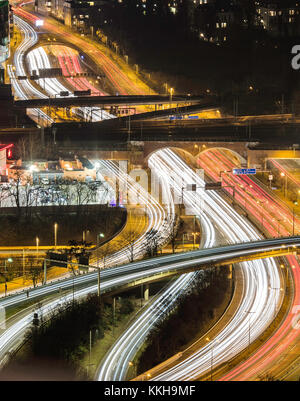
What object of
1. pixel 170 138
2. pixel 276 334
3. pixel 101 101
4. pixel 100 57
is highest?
pixel 100 57

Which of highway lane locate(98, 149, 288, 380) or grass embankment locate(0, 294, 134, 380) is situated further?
highway lane locate(98, 149, 288, 380)

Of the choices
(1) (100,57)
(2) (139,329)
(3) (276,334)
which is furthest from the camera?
(1) (100,57)

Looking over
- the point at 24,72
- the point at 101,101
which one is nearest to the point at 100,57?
the point at 24,72

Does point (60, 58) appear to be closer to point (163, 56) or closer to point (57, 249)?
point (163, 56)

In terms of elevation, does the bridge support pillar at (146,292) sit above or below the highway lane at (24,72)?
below

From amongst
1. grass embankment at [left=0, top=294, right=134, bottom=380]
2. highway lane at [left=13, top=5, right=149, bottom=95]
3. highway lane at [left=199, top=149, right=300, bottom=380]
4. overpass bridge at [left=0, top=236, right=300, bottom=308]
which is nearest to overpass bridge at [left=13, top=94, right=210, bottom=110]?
highway lane at [left=13, top=5, right=149, bottom=95]

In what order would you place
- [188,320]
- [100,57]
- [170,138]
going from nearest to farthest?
[188,320] → [170,138] → [100,57]

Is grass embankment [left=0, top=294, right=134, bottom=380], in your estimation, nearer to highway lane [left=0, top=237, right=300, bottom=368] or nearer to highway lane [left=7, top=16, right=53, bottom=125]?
highway lane [left=0, top=237, right=300, bottom=368]

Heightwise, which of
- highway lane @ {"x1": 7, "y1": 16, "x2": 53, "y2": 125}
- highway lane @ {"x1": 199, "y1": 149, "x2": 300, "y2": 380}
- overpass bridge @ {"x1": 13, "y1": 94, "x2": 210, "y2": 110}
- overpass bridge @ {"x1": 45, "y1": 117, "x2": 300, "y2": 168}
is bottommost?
highway lane @ {"x1": 199, "y1": 149, "x2": 300, "y2": 380}

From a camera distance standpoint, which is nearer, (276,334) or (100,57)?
(276,334)

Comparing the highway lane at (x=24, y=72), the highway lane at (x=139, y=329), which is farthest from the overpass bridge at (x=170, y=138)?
the highway lane at (x=139, y=329)

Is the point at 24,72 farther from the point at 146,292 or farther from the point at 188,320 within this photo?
the point at 188,320

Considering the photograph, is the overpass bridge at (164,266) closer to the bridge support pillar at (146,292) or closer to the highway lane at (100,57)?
the bridge support pillar at (146,292)
